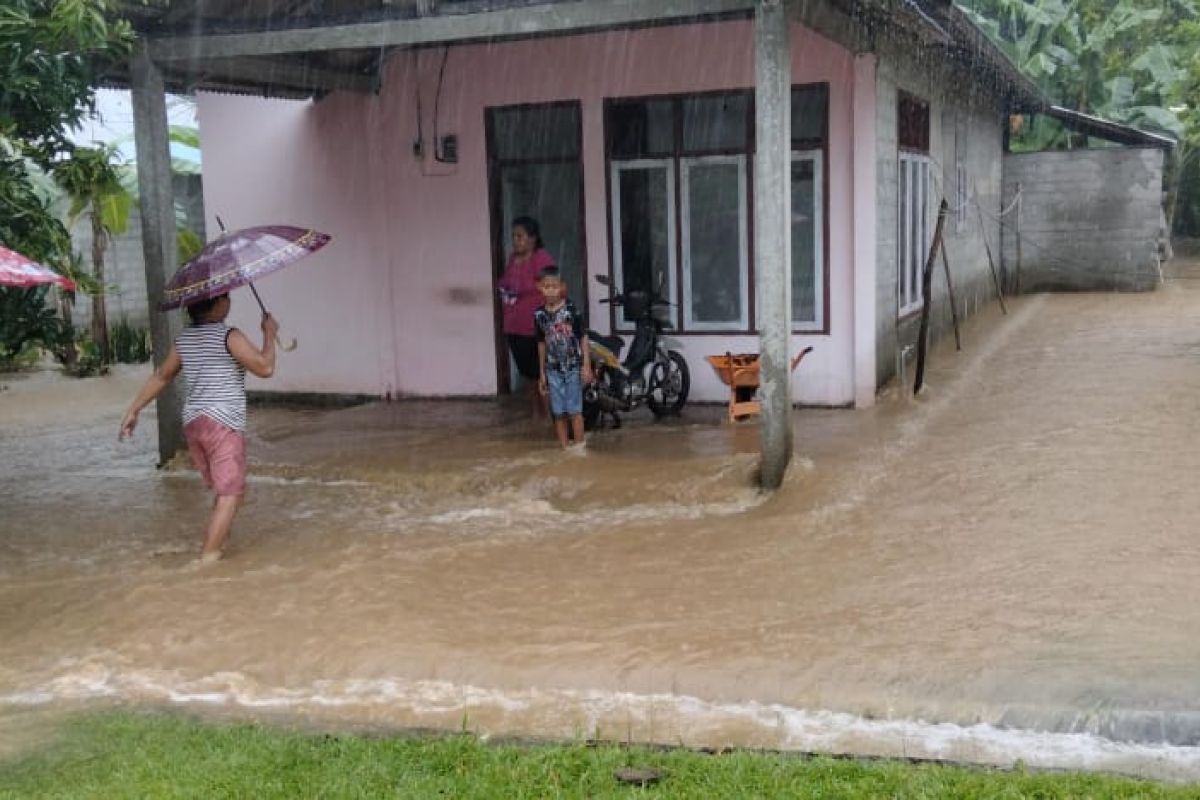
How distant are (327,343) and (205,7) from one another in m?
4.29

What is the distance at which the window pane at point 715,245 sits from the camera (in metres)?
10.9

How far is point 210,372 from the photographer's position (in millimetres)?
6957

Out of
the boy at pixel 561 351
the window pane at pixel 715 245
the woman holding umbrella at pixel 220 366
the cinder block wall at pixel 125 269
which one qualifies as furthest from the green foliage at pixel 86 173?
the cinder block wall at pixel 125 269

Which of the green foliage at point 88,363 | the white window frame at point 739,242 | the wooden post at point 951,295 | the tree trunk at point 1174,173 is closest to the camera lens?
the white window frame at point 739,242

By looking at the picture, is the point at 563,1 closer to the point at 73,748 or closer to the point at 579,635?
the point at 579,635

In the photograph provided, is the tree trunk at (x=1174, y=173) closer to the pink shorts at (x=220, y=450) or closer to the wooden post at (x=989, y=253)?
the wooden post at (x=989, y=253)

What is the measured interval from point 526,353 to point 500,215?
1.94m

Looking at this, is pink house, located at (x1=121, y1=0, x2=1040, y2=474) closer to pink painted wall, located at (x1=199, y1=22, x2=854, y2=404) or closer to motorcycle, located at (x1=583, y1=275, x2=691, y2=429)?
pink painted wall, located at (x1=199, y1=22, x2=854, y2=404)

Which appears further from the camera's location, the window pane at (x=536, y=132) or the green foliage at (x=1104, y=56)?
the green foliage at (x=1104, y=56)

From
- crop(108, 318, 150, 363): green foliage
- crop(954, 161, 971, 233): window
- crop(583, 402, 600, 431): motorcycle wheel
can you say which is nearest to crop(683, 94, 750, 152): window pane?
crop(583, 402, 600, 431): motorcycle wheel

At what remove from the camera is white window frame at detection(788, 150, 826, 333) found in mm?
10523

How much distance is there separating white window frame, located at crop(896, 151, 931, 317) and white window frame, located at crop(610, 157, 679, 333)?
2.36 metres

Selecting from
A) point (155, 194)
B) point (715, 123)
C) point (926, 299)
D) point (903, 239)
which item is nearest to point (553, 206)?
point (715, 123)

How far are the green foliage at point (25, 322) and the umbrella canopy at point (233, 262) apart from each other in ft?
4.91
